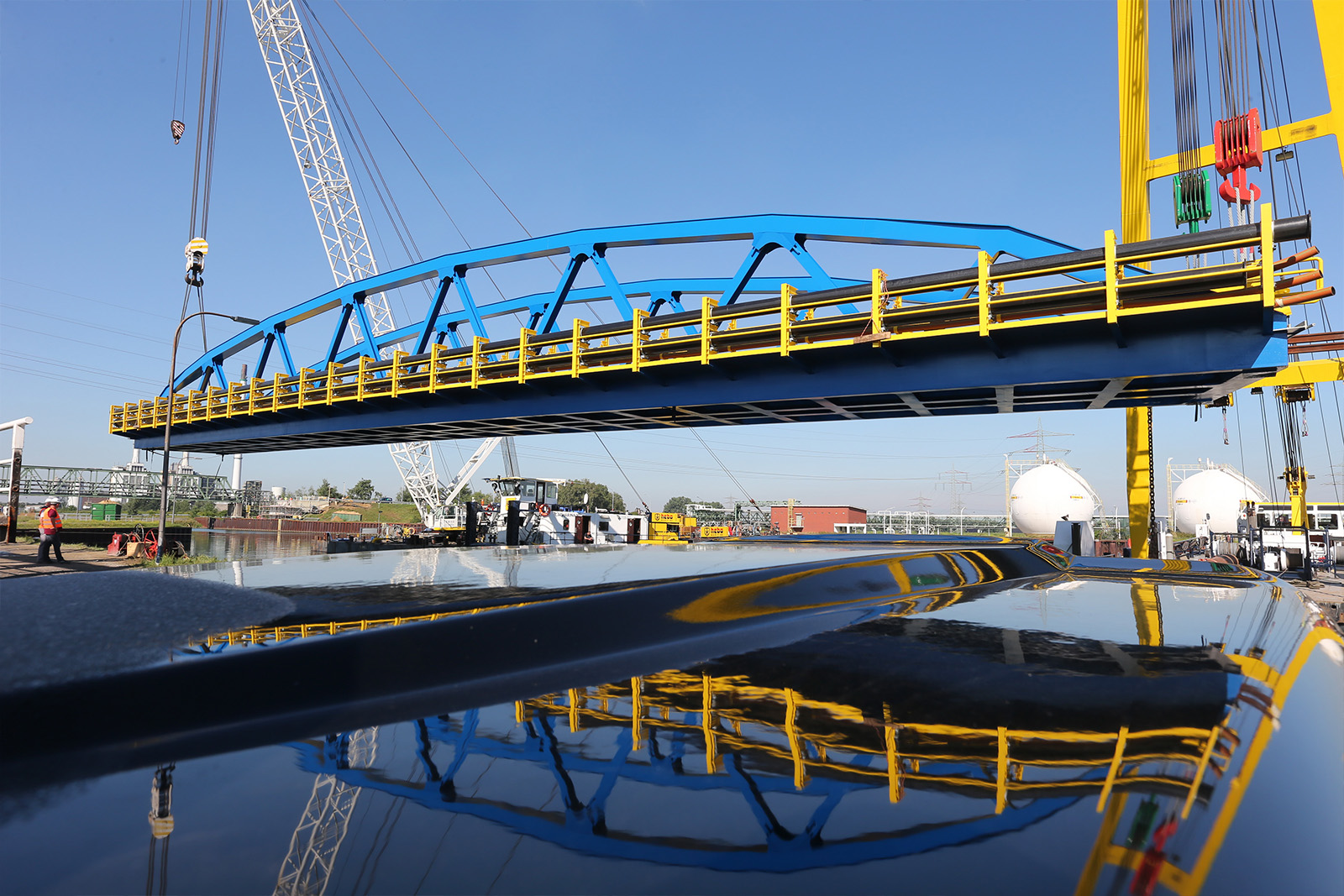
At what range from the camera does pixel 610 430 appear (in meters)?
18.1

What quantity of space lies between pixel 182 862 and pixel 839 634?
2296 mm

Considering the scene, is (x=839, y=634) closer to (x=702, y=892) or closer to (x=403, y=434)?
(x=702, y=892)

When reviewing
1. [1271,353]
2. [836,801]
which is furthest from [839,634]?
[1271,353]

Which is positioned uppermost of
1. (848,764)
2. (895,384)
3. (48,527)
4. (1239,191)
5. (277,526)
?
(1239,191)

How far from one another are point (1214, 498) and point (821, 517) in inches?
1059

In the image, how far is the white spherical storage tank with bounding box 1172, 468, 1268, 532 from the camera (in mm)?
46062

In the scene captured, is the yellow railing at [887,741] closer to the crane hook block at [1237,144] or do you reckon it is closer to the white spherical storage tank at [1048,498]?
the crane hook block at [1237,144]

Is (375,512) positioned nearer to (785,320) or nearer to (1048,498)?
(1048,498)

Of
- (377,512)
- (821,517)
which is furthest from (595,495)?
(821,517)

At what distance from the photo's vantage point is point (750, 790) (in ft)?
4.39

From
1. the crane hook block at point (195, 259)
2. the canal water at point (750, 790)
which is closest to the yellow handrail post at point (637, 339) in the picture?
the canal water at point (750, 790)

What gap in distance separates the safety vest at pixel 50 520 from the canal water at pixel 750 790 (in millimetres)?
19094

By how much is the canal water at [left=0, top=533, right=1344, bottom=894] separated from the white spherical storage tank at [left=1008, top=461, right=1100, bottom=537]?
139 feet

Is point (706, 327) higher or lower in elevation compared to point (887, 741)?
higher
